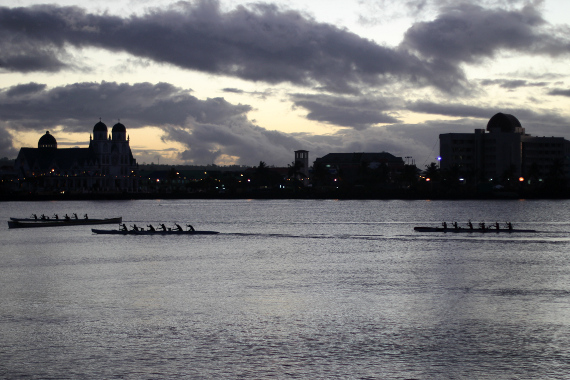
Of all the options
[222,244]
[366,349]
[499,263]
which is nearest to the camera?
[366,349]

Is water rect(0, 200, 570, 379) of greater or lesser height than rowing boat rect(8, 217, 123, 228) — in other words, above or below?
below

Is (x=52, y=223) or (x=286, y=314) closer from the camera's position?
(x=286, y=314)

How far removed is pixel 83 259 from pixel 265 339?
40.5m

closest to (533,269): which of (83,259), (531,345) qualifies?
(531,345)

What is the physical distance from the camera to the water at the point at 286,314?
29.4 metres

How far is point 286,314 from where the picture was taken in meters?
39.4

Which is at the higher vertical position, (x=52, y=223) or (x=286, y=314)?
(x=52, y=223)

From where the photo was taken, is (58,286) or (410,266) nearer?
(58,286)

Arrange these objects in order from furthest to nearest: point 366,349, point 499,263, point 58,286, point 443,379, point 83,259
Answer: point 83,259 < point 499,263 < point 58,286 < point 366,349 < point 443,379

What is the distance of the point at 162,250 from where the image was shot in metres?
78.0

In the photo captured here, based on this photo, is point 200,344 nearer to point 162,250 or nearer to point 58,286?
point 58,286

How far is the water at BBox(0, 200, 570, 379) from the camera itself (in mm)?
29406

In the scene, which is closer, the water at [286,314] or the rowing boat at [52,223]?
the water at [286,314]

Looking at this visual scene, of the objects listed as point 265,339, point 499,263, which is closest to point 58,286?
point 265,339
